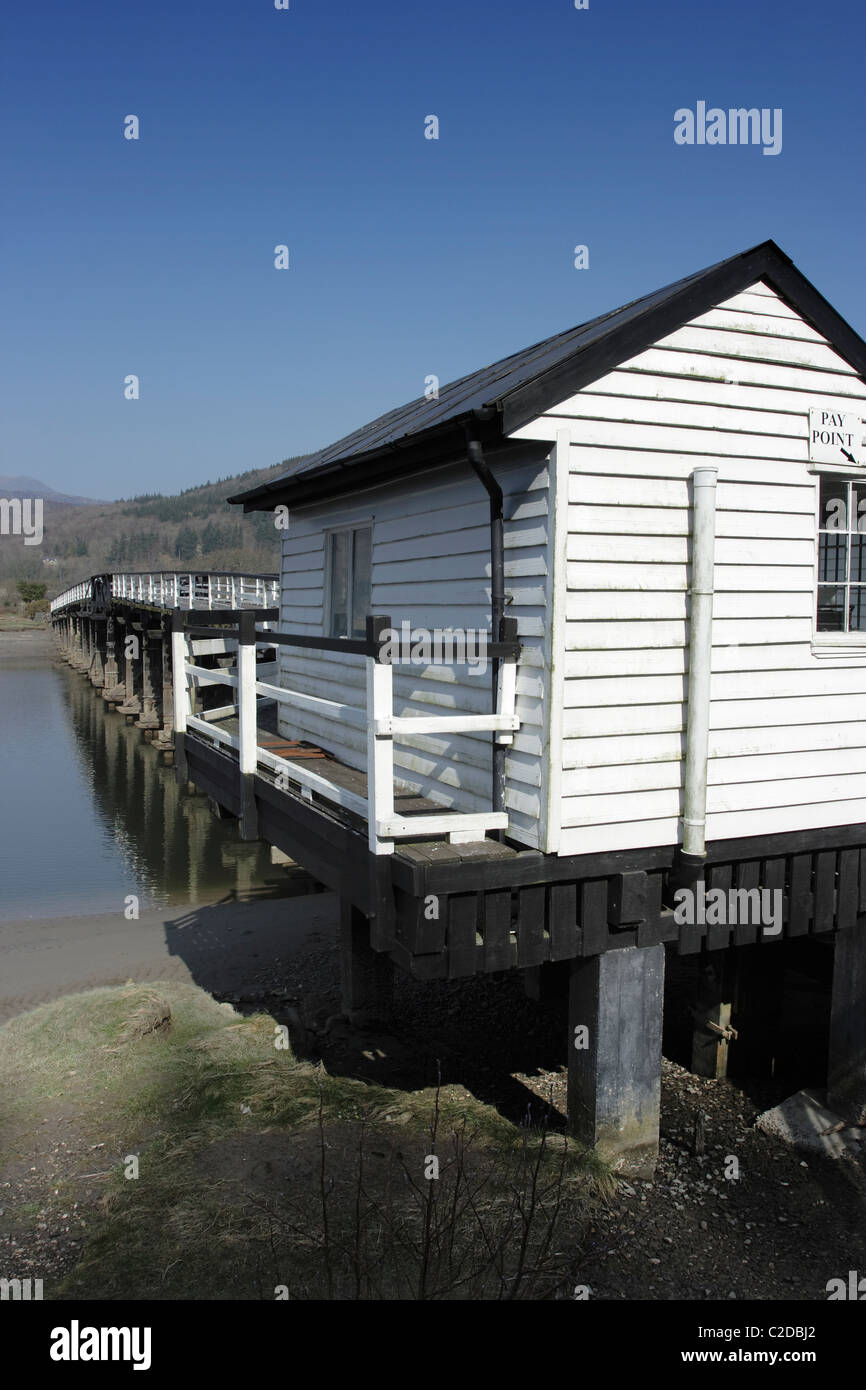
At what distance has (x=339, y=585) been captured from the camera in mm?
9508

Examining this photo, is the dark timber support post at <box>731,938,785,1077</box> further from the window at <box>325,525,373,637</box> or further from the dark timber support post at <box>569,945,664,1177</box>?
the window at <box>325,525,373,637</box>

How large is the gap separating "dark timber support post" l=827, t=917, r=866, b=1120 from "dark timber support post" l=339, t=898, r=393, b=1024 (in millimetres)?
4353

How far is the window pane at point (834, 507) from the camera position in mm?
7105

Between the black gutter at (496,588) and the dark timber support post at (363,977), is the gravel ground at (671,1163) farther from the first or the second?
the black gutter at (496,588)

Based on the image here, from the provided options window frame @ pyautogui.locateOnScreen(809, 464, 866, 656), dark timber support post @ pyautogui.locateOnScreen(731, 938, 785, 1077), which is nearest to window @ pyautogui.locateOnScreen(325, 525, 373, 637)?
window frame @ pyautogui.locateOnScreen(809, 464, 866, 656)

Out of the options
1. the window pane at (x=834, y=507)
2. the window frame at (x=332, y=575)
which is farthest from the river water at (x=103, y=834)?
the window pane at (x=834, y=507)

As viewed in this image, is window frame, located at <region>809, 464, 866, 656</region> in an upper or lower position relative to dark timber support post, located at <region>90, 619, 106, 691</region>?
upper

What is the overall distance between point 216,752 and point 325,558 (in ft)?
7.21

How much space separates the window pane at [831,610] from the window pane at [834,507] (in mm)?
451

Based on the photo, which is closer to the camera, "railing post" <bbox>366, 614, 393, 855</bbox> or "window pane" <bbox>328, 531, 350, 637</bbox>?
"railing post" <bbox>366, 614, 393, 855</bbox>

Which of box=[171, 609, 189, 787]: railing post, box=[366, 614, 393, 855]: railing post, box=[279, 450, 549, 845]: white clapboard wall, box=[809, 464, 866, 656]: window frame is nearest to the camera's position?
box=[366, 614, 393, 855]: railing post

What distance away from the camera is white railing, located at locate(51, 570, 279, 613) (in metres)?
32.1

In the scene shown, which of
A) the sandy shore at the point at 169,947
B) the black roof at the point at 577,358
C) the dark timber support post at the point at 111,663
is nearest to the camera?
the black roof at the point at 577,358
